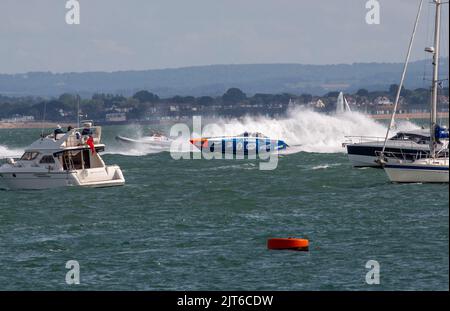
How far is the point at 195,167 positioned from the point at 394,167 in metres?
26.5

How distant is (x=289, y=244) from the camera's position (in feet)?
125

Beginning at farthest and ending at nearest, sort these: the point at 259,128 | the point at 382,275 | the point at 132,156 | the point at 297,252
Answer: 1. the point at 259,128
2. the point at 132,156
3. the point at 297,252
4. the point at 382,275

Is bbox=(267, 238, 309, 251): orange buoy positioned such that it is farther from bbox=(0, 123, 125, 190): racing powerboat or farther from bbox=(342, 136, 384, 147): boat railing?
bbox=(342, 136, 384, 147): boat railing

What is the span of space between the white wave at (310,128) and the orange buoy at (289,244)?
7130 cm

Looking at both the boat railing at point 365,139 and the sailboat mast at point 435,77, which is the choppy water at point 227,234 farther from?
the boat railing at point 365,139

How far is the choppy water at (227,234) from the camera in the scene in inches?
1341

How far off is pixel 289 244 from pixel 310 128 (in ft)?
274

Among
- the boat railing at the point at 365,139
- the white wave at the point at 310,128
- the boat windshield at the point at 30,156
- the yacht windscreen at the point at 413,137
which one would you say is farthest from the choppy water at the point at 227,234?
the white wave at the point at 310,128

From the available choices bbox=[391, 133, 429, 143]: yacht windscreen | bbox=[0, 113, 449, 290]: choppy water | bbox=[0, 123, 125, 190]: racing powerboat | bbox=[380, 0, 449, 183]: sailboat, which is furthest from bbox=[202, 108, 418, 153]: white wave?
bbox=[0, 123, 125, 190]: racing powerboat

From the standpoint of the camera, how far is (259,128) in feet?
377

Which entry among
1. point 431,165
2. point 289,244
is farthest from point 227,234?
point 431,165

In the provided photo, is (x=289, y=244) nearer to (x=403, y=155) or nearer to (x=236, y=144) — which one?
(x=403, y=155)
